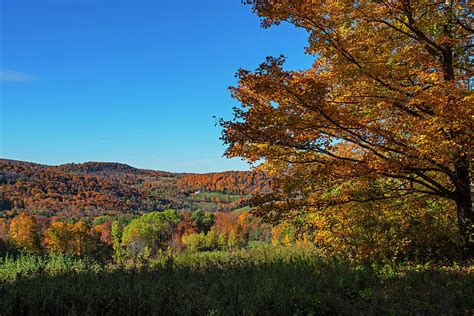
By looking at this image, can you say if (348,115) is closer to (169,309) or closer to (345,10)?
(345,10)

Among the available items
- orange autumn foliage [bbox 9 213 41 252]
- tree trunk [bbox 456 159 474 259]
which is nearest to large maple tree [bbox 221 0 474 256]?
tree trunk [bbox 456 159 474 259]

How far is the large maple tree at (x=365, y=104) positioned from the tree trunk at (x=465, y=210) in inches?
1.1

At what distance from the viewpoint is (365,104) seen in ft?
31.2

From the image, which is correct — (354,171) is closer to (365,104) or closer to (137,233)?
(365,104)

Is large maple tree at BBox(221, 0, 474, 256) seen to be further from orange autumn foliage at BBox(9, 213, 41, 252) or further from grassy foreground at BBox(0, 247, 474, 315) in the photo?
orange autumn foliage at BBox(9, 213, 41, 252)

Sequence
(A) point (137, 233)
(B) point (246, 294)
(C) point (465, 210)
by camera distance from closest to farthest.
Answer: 1. (B) point (246, 294)
2. (C) point (465, 210)
3. (A) point (137, 233)

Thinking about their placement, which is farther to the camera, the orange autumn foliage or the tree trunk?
the orange autumn foliage

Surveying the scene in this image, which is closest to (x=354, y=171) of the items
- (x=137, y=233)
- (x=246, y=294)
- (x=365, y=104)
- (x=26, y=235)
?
(x=365, y=104)

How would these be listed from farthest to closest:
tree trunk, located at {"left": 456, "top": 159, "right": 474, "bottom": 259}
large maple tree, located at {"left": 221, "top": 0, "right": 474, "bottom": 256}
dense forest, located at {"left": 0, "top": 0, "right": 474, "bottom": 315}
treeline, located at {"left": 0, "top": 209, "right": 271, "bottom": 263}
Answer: treeline, located at {"left": 0, "top": 209, "right": 271, "bottom": 263} → tree trunk, located at {"left": 456, "top": 159, "right": 474, "bottom": 259} → large maple tree, located at {"left": 221, "top": 0, "right": 474, "bottom": 256} → dense forest, located at {"left": 0, "top": 0, "right": 474, "bottom": 315}

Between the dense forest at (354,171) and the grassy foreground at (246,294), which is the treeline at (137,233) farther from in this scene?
the grassy foreground at (246,294)

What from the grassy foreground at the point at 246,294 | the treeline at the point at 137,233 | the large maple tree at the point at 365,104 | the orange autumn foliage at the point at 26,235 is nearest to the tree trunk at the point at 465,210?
the large maple tree at the point at 365,104

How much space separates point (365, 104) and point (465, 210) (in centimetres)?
456

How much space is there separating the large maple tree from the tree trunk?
0.03 m

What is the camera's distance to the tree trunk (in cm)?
1042
